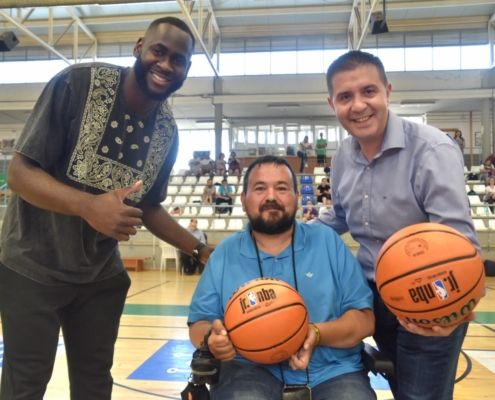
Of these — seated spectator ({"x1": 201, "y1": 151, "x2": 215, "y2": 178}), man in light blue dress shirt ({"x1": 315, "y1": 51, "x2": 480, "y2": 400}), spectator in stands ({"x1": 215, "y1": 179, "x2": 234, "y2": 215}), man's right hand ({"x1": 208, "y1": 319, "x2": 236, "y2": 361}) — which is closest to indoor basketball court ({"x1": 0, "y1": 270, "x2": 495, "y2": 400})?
man in light blue dress shirt ({"x1": 315, "y1": 51, "x2": 480, "y2": 400})

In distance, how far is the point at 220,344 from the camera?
1.64m

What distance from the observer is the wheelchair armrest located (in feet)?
5.58

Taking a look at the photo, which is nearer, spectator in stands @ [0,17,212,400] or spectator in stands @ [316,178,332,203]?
spectator in stands @ [0,17,212,400]

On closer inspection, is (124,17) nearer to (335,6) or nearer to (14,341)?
(335,6)

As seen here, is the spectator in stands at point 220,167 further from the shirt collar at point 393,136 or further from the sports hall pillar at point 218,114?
the shirt collar at point 393,136

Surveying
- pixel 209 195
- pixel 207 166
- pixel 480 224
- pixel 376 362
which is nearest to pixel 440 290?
pixel 376 362

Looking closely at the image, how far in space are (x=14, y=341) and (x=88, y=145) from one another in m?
0.78

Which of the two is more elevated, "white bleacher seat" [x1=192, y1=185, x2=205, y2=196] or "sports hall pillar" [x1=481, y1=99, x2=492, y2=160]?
"sports hall pillar" [x1=481, y1=99, x2=492, y2=160]

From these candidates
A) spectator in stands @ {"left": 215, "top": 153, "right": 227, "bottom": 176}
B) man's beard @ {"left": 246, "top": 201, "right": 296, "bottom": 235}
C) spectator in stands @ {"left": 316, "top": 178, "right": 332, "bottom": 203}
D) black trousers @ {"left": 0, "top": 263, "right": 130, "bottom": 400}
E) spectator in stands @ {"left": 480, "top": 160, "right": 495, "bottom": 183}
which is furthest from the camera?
spectator in stands @ {"left": 215, "top": 153, "right": 227, "bottom": 176}

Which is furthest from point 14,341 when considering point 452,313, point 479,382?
point 479,382

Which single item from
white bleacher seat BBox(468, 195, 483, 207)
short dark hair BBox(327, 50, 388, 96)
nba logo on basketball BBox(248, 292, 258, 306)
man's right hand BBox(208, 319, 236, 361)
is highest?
short dark hair BBox(327, 50, 388, 96)

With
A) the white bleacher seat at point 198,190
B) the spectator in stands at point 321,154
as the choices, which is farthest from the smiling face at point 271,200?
the spectator in stands at point 321,154

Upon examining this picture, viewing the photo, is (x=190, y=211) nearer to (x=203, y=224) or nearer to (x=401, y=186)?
(x=203, y=224)

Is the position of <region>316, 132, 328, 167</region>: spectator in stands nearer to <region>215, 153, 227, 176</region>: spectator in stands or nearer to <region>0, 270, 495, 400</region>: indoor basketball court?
<region>215, 153, 227, 176</region>: spectator in stands
